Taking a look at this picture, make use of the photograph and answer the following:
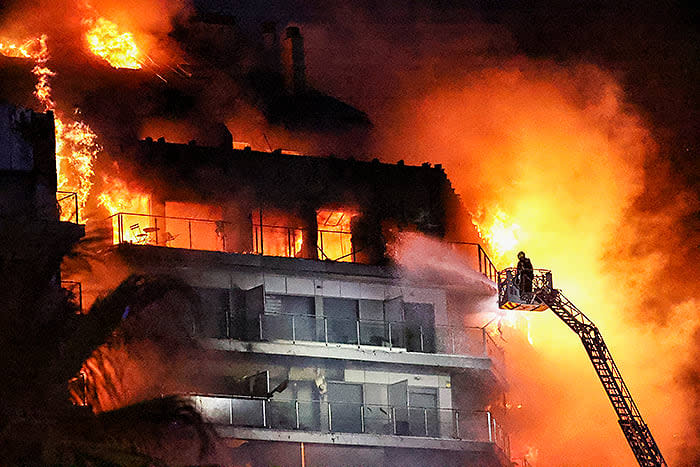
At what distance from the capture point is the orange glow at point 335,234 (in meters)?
86.3

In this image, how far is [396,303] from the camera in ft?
278

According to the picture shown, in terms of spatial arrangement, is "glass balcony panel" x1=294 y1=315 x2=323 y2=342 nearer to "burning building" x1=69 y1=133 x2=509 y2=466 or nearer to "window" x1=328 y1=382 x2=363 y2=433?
"burning building" x1=69 y1=133 x2=509 y2=466

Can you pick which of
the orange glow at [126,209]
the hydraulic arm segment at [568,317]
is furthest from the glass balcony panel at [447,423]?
the orange glow at [126,209]

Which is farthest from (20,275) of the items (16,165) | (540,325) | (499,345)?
(540,325)

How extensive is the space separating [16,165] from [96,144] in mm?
12791

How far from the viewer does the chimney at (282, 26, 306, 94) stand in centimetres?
9219

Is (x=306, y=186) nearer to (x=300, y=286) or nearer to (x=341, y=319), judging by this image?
(x=300, y=286)

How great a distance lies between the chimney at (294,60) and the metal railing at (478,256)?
1027 centimetres

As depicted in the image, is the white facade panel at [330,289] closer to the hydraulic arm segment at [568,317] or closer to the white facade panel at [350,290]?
the white facade panel at [350,290]

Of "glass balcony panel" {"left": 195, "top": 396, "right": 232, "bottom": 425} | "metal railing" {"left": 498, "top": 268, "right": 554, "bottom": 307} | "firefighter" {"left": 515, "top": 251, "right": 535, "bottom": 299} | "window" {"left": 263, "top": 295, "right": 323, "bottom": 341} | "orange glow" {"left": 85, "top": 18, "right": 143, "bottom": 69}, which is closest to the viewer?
"glass balcony panel" {"left": 195, "top": 396, "right": 232, "bottom": 425}

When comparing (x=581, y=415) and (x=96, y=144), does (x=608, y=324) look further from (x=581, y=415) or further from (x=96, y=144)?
(x=96, y=144)

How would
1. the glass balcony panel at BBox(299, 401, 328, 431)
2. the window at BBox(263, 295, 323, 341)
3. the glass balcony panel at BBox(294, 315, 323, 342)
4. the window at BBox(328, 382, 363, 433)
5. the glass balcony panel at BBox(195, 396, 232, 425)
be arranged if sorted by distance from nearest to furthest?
the glass balcony panel at BBox(195, 396, 232, 425) → the glass balcony panel at BBox(299, 401, 328, 431) → the window at BBox(328, 382, 363, 433) → the window at BBox(263, 295, 323, 341) → the glass balcony panel at BBox(294, 315, 323, 342)

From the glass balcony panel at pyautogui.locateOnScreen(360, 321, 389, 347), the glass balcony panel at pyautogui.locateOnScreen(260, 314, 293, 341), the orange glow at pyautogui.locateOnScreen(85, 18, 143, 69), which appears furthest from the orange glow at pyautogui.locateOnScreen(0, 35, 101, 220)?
the glass balcony panel at pyautogui.locateOnScreen(360, 321, 389, 347)

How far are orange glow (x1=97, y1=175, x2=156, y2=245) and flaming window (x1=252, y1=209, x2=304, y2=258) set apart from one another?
4987 millimetres
